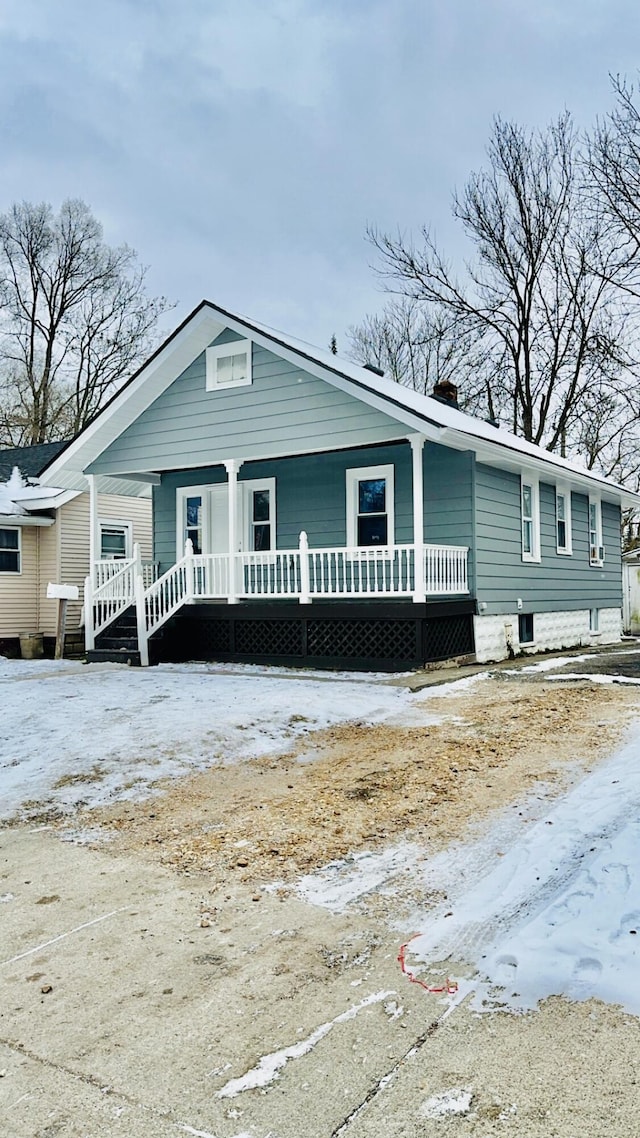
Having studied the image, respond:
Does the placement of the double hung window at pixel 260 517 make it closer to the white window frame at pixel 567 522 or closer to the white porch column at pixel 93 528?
the white porch column at pixel 93 528

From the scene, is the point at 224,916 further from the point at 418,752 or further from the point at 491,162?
the point at 491,162

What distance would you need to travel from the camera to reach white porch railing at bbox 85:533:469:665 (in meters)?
12.8

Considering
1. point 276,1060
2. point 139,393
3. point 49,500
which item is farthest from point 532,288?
point 276,1060

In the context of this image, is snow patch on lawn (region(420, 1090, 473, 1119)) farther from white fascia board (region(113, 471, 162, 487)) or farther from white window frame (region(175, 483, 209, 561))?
white fascia board (region(113, 471, 162, 487))

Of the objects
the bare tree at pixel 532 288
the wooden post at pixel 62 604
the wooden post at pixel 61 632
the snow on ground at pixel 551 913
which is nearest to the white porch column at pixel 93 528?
the wooden post at pixel 62 604

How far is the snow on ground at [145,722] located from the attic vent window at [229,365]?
5.60m

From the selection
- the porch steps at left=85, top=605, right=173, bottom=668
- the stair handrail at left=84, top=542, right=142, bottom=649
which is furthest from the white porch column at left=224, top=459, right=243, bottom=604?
the stair handrail at left=84, top=542, right=142, bottom=649

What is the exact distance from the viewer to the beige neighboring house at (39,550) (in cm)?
1819

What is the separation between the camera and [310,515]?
1523cm

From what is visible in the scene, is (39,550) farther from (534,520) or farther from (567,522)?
(567,522)

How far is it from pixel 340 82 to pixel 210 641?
15193 millimetres

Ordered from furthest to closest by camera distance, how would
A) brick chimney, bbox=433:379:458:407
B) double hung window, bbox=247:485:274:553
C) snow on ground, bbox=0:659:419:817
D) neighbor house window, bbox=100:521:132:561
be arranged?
neighbor house window, bbox=100:521:132:561 < brick chimney, bbox=433:379:458:407 < double hung window, bbox=247:485:274:553 < snow on ground, bbox=0:659:419:817

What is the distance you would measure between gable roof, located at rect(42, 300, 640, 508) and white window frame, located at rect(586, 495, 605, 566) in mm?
1432

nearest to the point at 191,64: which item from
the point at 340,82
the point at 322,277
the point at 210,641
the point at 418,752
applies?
the point at 340,82
